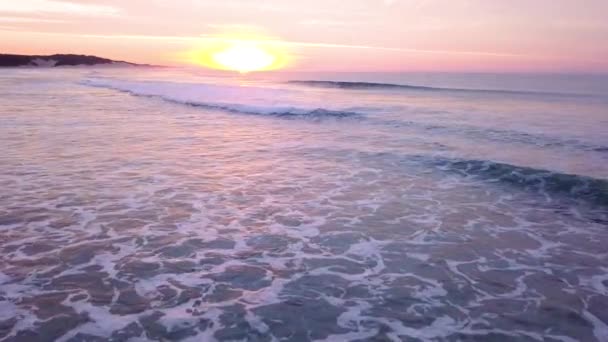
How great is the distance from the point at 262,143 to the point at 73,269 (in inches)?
437

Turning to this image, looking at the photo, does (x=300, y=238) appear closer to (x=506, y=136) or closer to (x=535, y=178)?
(x=535, y=178)

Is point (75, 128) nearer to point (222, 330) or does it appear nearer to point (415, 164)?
point (415, 164)

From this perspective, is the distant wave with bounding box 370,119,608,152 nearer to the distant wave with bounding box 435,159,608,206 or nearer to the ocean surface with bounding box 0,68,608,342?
the ocean surface with bounding box 0,68,608,342

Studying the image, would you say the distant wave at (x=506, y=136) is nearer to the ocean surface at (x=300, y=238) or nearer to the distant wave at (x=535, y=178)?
the ocean surface at (x=300, y=238)

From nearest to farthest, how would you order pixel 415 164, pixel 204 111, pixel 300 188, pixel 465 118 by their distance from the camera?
pixel 300 188 < pixel 415 164 < pixel 465 118 < pixel 204 111

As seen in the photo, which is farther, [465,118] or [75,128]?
[465,118]

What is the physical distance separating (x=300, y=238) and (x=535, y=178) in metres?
7.18

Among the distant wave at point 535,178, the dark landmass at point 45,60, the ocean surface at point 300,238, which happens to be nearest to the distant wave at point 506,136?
the ocean surface at point 300,238

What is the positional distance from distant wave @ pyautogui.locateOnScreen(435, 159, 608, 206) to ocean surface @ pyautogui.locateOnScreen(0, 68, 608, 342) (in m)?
0.07

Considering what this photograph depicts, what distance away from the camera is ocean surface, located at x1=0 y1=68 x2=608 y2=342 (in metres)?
5.39

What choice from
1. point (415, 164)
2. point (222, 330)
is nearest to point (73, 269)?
point (222, 330)

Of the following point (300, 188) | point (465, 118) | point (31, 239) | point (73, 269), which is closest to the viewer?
point (73, 269)

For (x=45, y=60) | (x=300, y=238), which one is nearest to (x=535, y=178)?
(x=300, y=238)

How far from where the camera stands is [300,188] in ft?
36.4
